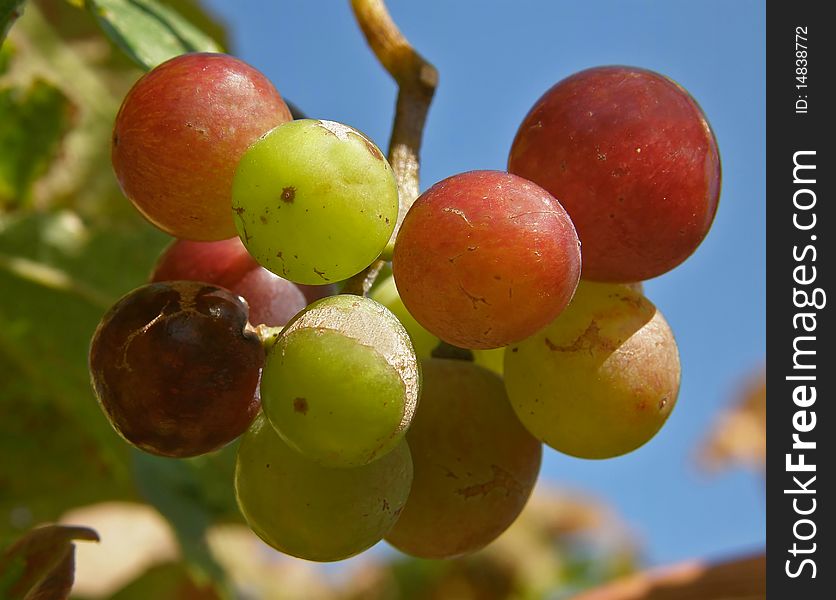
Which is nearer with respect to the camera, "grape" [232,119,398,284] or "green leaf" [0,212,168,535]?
"grape" [232,119,398,284]

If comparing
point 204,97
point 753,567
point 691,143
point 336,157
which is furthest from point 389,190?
point 753,567

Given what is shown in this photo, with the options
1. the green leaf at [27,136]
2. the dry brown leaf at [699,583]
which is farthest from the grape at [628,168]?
the green leaf at [27,136]

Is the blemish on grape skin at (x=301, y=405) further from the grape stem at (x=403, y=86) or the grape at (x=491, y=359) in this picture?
the grape at (x=491, y=359)

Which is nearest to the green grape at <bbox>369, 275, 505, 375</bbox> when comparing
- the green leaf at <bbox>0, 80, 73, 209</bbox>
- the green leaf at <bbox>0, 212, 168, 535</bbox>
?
the green leaf at <bbox>0, 212, 168, 535</bbox>

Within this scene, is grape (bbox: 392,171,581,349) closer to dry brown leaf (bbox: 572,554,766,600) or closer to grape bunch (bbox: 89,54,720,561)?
grape bunch (bbox: 89,54,720,561)

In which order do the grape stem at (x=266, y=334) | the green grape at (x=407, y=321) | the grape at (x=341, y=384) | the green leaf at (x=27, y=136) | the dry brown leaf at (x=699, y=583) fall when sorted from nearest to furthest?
the grape at (x=341, y=384) < the grape stem at (x=266, y=334) < the green grape at (x=407, y=321) < the dry brown leaf at (x=699, y=583) < the green leaf at (x=27, y=136)

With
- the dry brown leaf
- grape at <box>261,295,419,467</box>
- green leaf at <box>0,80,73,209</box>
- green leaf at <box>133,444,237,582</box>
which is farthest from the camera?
green leaf at <box>0,80,73,209</box>
